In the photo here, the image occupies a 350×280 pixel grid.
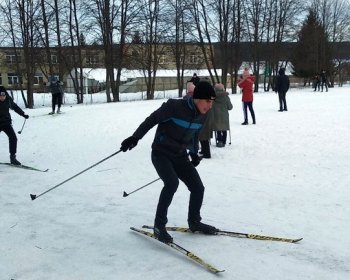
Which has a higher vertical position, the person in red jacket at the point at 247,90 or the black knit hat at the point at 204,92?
the black knit hat at the point at 204,92

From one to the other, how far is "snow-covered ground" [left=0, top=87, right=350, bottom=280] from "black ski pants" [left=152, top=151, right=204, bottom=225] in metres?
0.41

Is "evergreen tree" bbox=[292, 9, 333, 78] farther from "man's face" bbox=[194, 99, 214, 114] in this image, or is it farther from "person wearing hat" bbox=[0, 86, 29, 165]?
"man's face" bbox=[194, 99, 214, 114]

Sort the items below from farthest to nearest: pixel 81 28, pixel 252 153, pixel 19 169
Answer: pixel 81 28 < pixel 252 153 < pixel 19 169

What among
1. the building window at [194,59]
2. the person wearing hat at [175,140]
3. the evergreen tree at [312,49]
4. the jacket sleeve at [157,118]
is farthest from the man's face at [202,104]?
the evergreen tree at [312,49]

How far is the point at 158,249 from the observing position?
182 inches

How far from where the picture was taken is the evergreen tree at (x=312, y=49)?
54.8 metres

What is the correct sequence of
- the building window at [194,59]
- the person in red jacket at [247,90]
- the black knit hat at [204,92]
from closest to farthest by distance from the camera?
1. the black knit hat at [204,92]
2. the person in red jacket at [247,90]
3. the building window at [194,59]

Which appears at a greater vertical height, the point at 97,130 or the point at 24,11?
the point at 24,11

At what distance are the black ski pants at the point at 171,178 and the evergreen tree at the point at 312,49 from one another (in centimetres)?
5214

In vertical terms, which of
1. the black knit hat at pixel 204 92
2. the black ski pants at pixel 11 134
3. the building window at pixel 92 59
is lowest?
the black ski pants at pixel 11 134

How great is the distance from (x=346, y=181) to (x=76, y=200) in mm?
4562

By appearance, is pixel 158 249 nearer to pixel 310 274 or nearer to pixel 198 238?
pixel 198 238

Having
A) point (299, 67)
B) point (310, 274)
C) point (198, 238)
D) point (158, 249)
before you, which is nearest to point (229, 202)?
point (198, 238)

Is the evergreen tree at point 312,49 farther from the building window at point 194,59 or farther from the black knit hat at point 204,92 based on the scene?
the black knit hat at point 204,92
